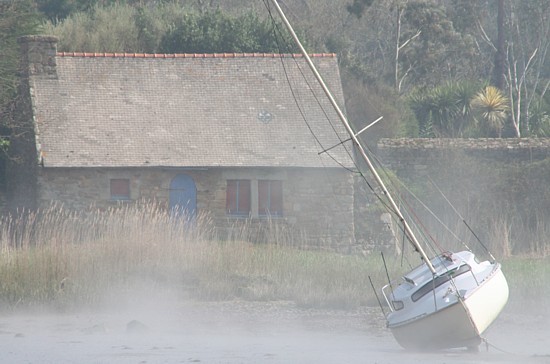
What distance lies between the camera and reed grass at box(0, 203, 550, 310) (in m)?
20.4

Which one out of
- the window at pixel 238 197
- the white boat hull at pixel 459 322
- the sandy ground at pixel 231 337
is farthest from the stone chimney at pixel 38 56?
the white boat hull at pixel 459 322

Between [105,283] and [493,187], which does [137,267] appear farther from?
[493,187]

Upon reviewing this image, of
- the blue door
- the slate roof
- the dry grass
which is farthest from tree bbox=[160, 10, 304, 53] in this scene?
the dry grass

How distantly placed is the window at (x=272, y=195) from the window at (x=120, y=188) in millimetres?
3597

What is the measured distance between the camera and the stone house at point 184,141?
29.0m

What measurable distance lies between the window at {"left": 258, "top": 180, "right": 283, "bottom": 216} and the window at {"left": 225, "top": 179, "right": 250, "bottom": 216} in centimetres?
36

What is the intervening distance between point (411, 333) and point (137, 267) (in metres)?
7.36

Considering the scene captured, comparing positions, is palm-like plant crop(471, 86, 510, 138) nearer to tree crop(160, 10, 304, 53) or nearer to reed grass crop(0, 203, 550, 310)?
tree crop(160, 10, 304, 53)

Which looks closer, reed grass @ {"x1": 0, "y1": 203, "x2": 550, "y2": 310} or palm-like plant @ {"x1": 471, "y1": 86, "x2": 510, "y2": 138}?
reed grass @ {"x1": 0, "y1": 203, "x2": 550, "y2": 310}

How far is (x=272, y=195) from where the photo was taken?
96.6ft

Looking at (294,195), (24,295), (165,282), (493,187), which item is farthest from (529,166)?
(24,295)

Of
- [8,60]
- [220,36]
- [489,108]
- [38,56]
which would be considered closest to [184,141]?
[38,56]

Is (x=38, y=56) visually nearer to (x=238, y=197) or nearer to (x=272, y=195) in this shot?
(x=238, y=197)

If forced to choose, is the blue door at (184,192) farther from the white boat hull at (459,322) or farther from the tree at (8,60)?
the white boat hull at (459,322)
